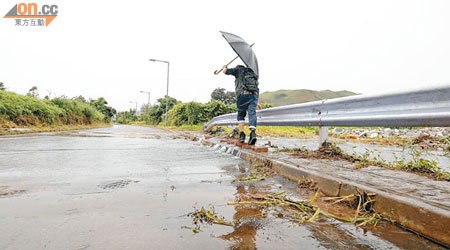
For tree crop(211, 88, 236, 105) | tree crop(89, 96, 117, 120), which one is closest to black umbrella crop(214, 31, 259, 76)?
tree crop(89, 96, 117, 120)

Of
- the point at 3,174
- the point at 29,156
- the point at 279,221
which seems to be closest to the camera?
the point at 279,221

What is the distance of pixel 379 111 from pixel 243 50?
10.1ft

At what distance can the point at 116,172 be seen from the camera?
3334mm

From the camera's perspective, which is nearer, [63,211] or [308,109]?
[63,211]

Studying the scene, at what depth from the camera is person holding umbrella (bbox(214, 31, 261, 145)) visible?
5.29 m

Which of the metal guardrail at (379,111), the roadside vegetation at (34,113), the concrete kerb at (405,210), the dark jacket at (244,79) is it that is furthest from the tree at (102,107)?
the concrete kerb at (405,210)

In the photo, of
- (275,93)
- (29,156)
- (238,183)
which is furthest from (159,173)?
(275,93)

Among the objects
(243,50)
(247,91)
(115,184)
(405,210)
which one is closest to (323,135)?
(247,91)

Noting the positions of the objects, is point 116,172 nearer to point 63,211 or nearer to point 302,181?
point 63,211

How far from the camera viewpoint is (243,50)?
5.42 metres

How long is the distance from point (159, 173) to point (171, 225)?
1.79 m

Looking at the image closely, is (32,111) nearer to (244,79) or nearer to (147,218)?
(244,79)

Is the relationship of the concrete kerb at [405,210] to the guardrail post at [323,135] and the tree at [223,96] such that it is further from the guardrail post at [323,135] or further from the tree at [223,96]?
the tree at [223,96]

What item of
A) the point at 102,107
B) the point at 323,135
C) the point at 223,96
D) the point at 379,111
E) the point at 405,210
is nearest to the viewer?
the point at 405,210
